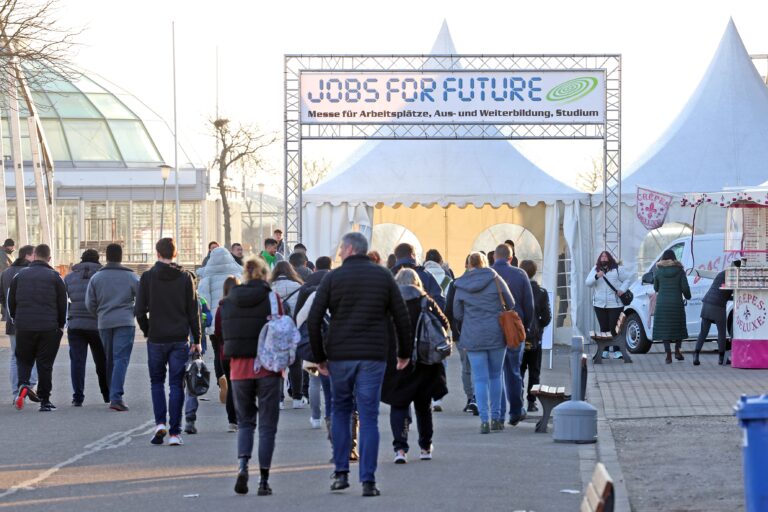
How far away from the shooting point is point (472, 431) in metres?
13.6

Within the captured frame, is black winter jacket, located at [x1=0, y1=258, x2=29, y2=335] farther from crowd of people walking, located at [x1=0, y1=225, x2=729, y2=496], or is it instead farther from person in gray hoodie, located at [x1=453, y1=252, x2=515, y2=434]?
person in gray hoodie, located at [x1=453, y1=252, x2=515, y2=434]

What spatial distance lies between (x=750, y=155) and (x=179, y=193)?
34.7 metres

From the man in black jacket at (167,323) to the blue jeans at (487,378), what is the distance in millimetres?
2469

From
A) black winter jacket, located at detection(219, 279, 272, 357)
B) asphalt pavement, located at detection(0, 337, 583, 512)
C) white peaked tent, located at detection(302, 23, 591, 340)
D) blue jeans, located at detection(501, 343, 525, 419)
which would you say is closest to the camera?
asphalt pavement, located at detection(0, 337, 583, 512)

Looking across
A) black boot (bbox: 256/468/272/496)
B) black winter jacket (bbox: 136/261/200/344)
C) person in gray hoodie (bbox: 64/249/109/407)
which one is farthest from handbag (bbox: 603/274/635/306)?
black boot (bbox: 256/468/272/496)

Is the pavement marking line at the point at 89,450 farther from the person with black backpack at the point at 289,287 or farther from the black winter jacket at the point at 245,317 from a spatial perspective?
the black winter jacket at the point at 245,317

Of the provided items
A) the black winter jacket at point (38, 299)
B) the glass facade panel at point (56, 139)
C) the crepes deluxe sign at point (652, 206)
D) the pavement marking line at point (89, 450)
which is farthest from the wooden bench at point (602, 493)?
the glass facade panel at point (56, 139)

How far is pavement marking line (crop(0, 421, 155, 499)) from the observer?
1023 centimetres

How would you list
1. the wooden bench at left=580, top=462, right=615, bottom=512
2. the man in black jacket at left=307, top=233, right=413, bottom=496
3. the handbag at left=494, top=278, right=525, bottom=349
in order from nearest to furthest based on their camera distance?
the wooden bench at left=580, top=462, right=615, bottom=512 → the man in black jacket at left=307, top=233, right=413, bottom=496 → the handbag at left=494, top=278, right=525, bottom=349

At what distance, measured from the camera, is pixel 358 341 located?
31.9 feet

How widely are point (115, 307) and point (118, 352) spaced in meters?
0.48

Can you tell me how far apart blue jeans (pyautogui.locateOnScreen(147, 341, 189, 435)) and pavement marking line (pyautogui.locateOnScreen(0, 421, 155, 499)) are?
0.45m

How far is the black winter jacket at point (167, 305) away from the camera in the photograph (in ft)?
41.1

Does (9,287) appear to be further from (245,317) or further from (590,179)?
(590,179)
